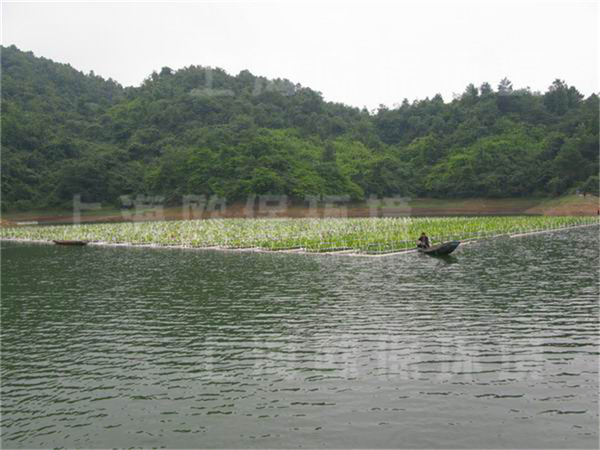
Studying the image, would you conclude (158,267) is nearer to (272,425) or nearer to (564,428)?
(272,425)

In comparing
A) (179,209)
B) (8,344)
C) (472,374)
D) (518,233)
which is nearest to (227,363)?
(472,374)

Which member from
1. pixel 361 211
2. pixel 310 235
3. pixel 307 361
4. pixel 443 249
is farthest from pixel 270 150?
pixel 307 361

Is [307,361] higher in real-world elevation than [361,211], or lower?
lower

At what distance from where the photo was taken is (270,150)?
144 meters

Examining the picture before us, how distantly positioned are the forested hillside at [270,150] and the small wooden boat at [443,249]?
8401 centimetres

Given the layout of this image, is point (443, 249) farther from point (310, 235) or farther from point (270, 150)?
point (270, 150)

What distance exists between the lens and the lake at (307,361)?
44.6ft

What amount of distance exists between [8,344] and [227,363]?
378 inches

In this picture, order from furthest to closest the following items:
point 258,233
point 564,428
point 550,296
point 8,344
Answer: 1. point 258,233
2. point 550,296
3. point 8,344
4. point 564,428

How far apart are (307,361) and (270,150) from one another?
12809cm

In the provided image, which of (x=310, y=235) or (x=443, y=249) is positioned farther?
(x=310, y=235)

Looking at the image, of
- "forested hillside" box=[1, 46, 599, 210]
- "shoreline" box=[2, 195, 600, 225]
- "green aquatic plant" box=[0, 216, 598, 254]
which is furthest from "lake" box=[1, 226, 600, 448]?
"forested hillside" box=[1, 46, 599, 210]

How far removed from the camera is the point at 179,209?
12800 cm

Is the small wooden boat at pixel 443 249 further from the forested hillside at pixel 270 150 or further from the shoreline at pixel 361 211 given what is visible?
the forested hillside at pixel 270 150
